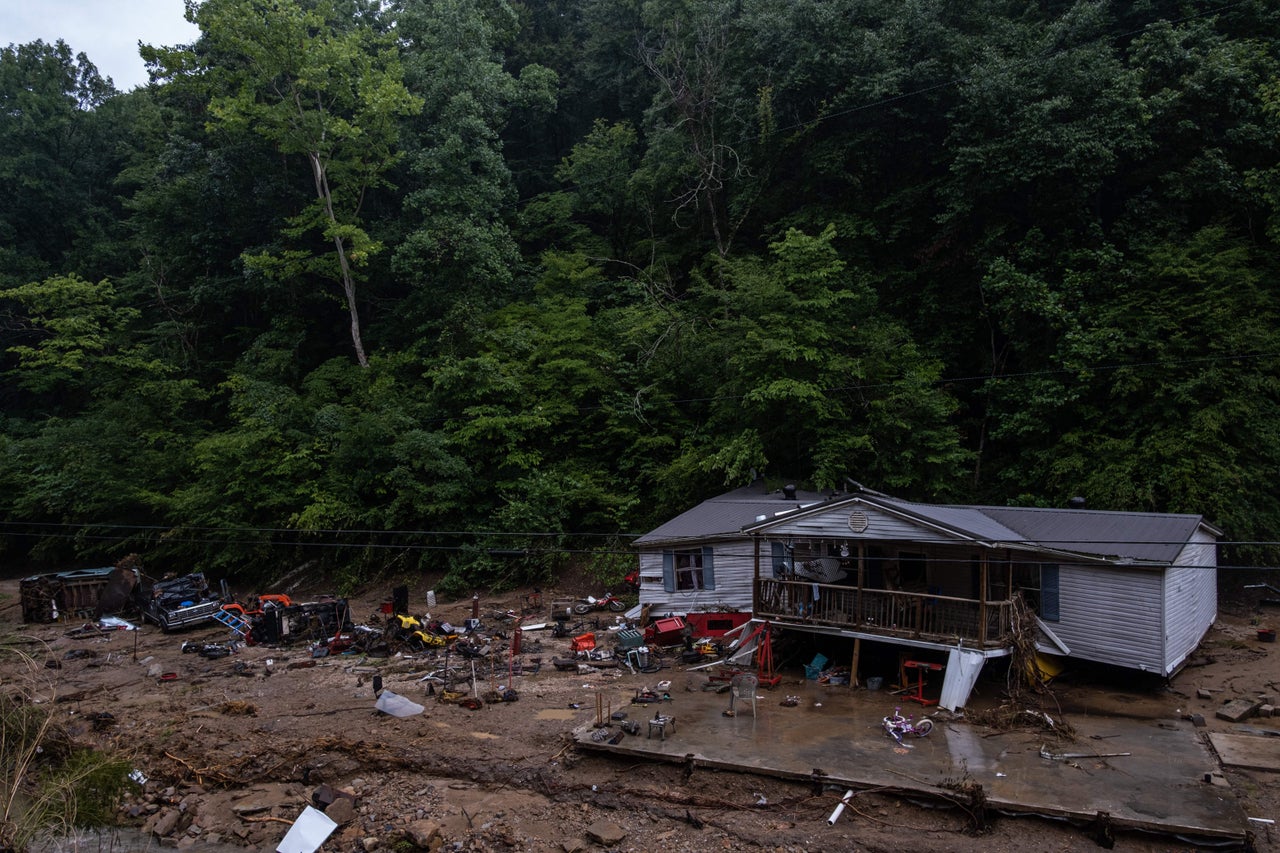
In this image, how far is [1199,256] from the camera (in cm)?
1978

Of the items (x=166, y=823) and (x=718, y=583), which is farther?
(x=718, y=583)

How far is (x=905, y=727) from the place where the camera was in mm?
12891

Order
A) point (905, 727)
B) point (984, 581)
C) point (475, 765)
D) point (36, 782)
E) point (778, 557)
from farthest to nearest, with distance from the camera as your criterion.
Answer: point (778, 557) → point (984, 581) → point (905, 727) → point (475, 765) → point (36, 782)

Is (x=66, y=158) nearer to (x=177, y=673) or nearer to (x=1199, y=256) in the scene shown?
(x=177, y=673)

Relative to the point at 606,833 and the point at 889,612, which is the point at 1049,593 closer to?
the point at 889,612

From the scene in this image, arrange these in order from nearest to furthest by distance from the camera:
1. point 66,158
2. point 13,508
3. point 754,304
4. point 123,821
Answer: point 123,821, point 754,304, point 13,508, point 66,158

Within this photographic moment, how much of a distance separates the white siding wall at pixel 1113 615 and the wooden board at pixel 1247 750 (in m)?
1.67

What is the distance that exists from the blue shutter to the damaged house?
0.8 inches

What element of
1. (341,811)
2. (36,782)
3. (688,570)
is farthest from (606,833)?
(688,570)

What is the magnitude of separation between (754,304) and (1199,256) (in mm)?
11497

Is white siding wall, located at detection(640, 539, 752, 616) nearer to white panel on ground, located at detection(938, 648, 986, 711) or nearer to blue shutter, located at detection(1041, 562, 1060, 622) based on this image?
white panel on ground, located at detection(938, 648, 986, 711)

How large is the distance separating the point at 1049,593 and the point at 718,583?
7.31 m

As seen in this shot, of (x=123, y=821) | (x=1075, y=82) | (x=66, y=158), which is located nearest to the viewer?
(x=123, y=821)

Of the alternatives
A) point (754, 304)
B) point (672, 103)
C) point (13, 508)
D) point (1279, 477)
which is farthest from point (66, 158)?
point (1279, 477)
